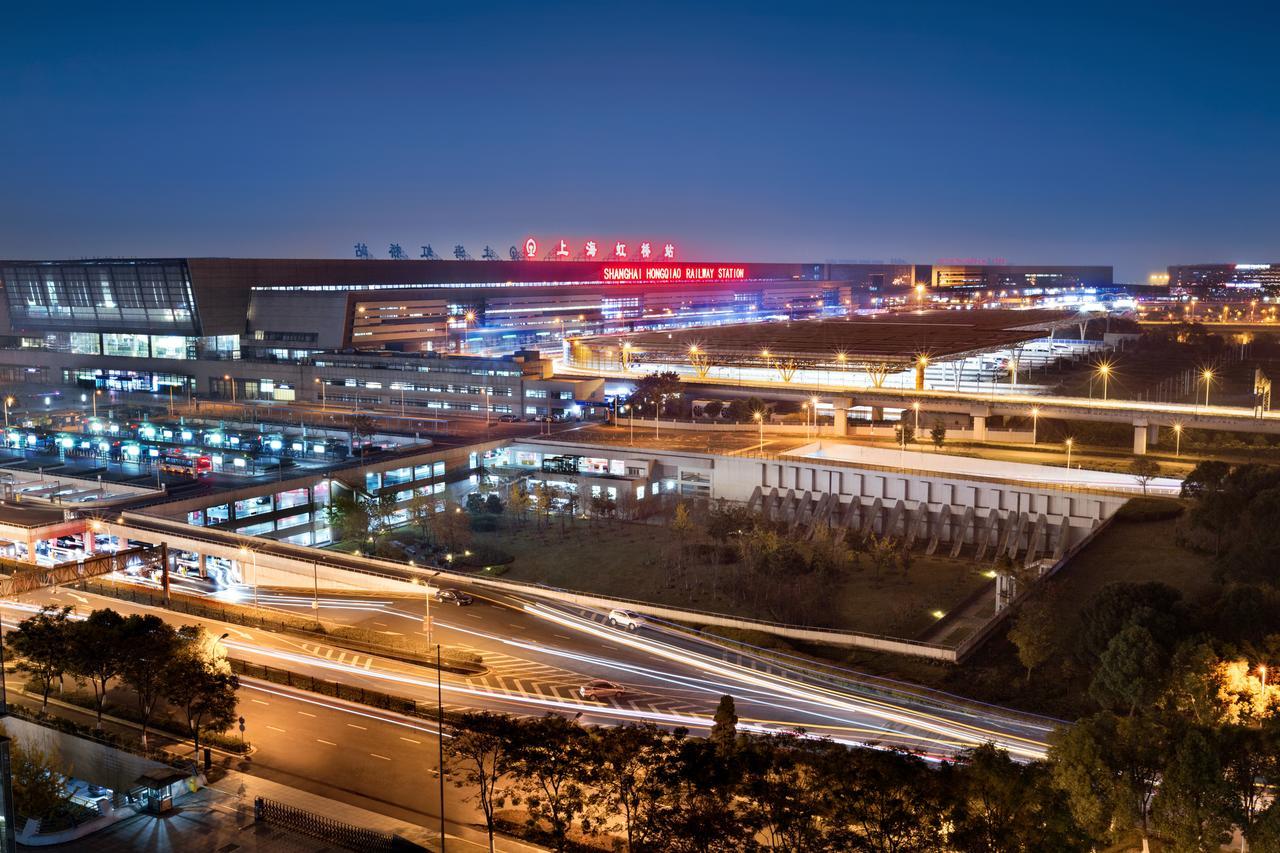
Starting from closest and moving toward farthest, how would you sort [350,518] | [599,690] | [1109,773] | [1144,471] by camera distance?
A: [1109,773], [599,690], [350,518], [1144,471]

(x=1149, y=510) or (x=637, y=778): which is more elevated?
(x=637, y=778)

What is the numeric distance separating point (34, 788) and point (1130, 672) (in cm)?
2104

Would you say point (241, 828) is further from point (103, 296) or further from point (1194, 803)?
point (103, 296)

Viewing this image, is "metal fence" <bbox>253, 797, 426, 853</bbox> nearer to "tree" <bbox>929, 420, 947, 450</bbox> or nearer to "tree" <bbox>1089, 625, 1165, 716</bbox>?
"tree" <bbox>1089, 625, 1165, 716</bbox>

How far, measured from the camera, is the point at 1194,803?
14930 mm

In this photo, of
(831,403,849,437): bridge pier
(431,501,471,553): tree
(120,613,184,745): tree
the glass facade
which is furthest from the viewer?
the glass facade

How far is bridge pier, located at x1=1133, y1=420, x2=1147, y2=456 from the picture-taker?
49.8 meters

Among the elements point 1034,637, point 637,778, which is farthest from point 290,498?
point 1034,637

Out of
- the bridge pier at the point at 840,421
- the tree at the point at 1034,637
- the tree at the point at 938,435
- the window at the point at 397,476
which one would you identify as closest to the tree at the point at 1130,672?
the tree at the point at 1034,637

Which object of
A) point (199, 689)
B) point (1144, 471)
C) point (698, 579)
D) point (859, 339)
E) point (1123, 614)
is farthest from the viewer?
point (859, 339)

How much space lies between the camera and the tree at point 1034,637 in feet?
85.3

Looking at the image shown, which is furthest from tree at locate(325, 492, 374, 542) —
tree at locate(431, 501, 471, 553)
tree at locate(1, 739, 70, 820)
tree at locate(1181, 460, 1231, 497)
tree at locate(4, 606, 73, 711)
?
tree at locate(1181, 460, 1231, 497)

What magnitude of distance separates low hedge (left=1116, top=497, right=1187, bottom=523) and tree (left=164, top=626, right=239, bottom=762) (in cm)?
3244

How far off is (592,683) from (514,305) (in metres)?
78.9
